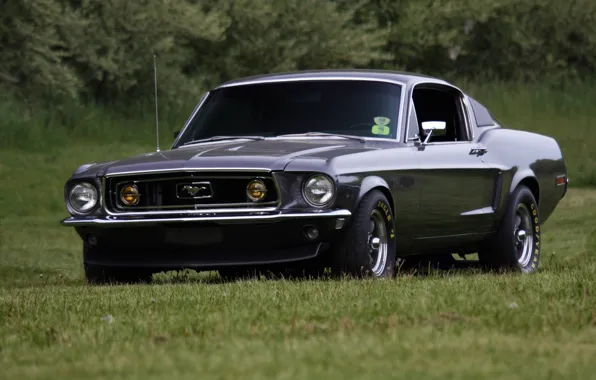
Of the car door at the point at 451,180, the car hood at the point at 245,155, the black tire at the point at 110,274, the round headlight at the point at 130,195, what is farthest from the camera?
the car door at the point at 451,180

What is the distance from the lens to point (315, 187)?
917 cm

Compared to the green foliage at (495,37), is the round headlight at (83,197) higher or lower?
higher

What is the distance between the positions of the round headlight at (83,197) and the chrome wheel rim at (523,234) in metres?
3.60

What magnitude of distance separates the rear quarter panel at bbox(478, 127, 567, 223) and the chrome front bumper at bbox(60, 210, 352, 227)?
8.34 feet

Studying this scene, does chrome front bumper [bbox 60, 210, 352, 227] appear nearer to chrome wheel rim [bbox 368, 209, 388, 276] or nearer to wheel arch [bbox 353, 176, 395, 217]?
wheel arch [bbox 353, 176, 395, 217]

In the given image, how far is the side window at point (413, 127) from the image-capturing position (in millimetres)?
10438

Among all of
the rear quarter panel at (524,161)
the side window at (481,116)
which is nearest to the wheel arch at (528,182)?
the rear quarter panel at (524,161)

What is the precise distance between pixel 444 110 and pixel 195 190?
3060 mm

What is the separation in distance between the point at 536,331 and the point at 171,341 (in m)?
1.50

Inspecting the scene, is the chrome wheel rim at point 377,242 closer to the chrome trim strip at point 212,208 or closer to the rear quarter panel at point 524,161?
the chrome trim strip at point 212,208

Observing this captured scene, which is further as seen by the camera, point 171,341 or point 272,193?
point 272,193

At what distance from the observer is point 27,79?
87.9ft

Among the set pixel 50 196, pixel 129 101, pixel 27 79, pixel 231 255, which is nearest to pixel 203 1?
pixel 129 101

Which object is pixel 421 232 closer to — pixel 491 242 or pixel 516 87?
pixel 491 242
